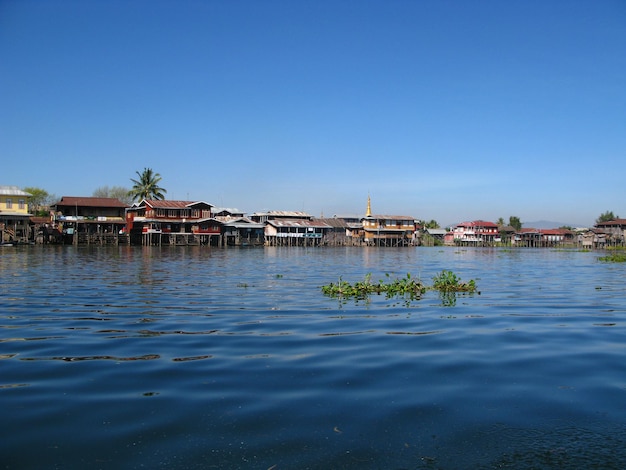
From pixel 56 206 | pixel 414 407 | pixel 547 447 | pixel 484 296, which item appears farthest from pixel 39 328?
pixel 56 206

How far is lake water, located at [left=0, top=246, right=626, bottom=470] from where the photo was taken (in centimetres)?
523

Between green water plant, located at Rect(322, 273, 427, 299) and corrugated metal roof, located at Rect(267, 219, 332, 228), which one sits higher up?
corrugated metal roof, located at Rect(267, 219, 332, 228)

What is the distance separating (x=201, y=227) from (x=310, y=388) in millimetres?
73415

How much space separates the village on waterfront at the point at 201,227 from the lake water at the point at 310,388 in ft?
199

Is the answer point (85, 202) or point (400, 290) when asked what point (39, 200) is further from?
point (400, 290)

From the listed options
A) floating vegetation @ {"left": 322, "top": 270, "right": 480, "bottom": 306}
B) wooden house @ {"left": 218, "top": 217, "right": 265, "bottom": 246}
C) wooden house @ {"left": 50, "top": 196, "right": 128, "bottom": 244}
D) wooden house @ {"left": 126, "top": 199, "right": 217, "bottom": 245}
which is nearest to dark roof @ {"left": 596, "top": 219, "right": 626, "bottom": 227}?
wooden house @ {"left": 218, "top": 217, "right": 265, "bottom": 246}

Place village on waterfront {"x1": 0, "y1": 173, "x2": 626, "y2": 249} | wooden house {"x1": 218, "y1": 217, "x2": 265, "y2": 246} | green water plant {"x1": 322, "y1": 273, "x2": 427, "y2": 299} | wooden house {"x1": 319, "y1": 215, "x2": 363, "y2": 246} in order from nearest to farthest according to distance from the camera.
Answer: green water plant {"x1": 322, "y1": 273, "x2": 427, "y2": 299}, village on waterfront {"x1": 0, "y1": 173, "x2": 626, "y2": 249}, wooden house {"x1": 218, "y1": 217, "x2": 265, "y2": 246}, wooden house {"x1": 319, "y1": 215, "x2": 363, "y2": 246}

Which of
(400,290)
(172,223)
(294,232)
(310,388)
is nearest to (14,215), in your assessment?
(172,223)

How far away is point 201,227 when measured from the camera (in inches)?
3098

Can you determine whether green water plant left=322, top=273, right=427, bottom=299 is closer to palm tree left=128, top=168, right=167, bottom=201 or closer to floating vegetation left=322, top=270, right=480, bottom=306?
floating vegetation left=322, top=270, right=480, bottom=306

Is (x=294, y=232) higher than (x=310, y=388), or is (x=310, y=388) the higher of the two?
(x=294, y=232)

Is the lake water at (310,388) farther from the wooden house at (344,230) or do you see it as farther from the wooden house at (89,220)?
the wooden house at (344,230)

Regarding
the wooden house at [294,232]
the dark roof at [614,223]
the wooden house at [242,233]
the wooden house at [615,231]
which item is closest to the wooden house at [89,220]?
the wooden house at [242,233]

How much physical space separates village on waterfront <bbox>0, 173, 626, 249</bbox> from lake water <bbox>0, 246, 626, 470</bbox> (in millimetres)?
60779
